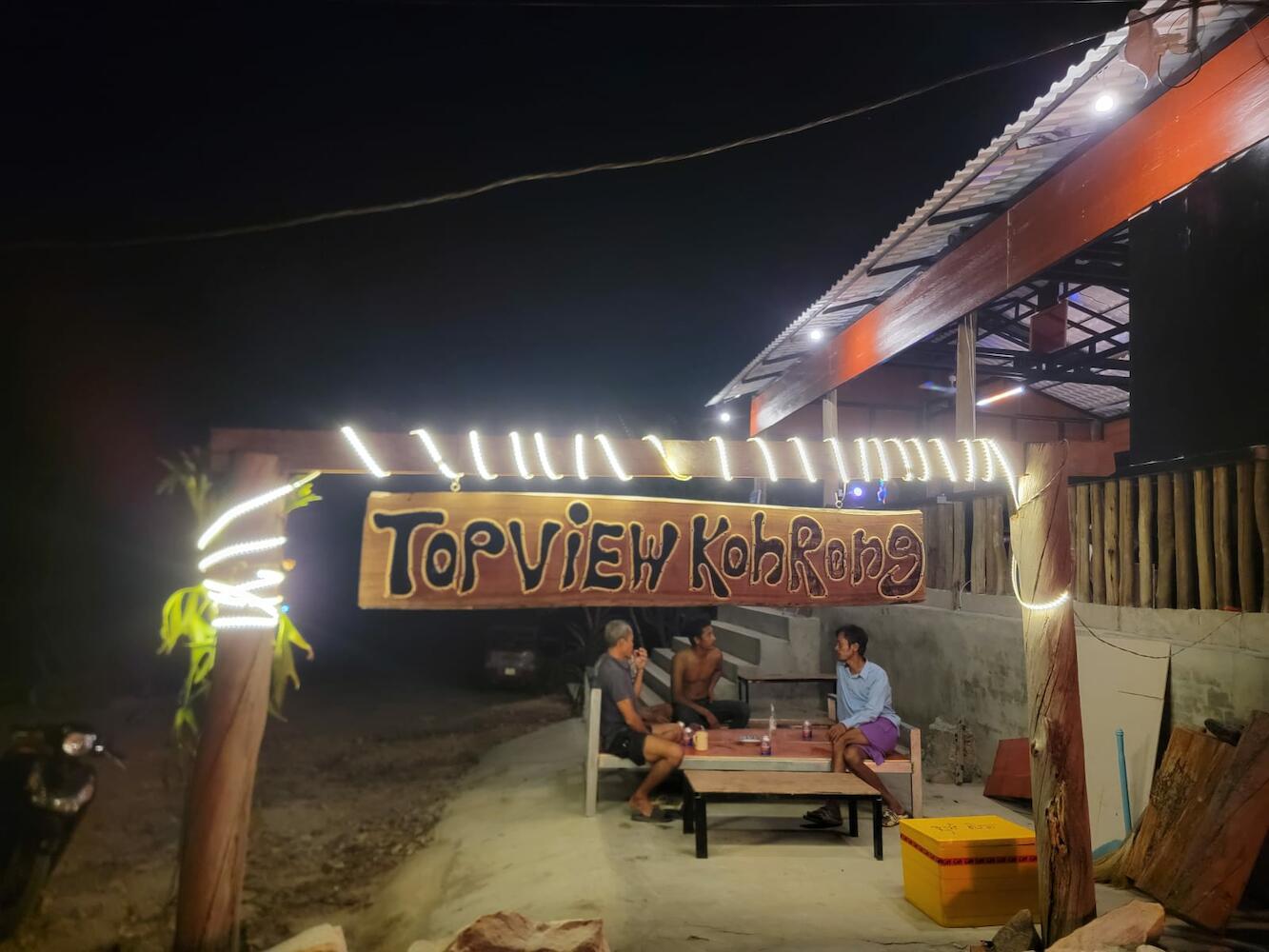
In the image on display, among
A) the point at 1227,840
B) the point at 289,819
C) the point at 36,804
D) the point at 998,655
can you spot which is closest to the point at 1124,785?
the point at 1227,840

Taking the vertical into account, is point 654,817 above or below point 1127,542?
below

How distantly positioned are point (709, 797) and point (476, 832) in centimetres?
246

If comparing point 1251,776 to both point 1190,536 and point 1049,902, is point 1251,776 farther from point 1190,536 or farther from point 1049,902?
Result: point 1190,536

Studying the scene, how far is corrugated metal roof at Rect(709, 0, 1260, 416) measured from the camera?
552 centimetres

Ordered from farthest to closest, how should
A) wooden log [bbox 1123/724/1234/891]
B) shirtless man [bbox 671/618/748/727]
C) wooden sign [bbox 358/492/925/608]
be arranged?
shirtless man [bbox 671/618/748/727], wooden log [bbox 1123/724/1234/891], wooden sign [bbox 358/492/925/608]

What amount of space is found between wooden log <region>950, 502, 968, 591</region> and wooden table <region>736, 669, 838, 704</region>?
1804mm

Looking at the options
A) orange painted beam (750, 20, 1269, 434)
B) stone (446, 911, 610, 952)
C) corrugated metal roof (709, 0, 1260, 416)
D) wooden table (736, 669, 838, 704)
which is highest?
corrugated metal roof (709, 0, 1260, 416)

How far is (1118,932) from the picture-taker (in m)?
3.78

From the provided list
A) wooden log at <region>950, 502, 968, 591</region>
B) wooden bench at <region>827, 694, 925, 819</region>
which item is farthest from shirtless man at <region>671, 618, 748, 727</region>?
wooden log at <region>950, 502, 968, 591</region>

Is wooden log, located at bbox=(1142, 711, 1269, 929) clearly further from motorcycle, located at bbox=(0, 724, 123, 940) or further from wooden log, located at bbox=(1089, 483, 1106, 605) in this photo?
motorcycle, located at bbox=(0, 724, 123, 940)

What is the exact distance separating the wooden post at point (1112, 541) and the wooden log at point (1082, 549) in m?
0.25

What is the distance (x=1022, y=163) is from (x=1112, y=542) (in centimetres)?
344

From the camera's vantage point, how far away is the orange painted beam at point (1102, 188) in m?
5.41

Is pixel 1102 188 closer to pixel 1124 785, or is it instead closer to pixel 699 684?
pixel 1124 785
